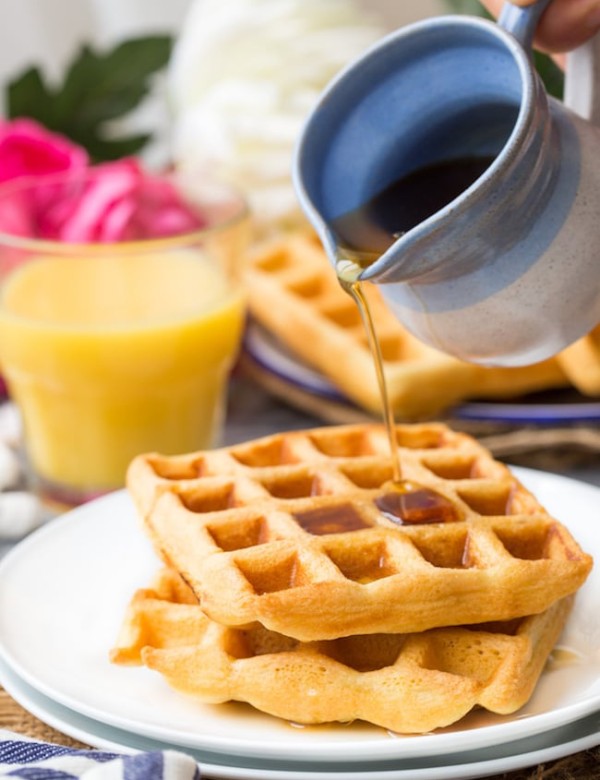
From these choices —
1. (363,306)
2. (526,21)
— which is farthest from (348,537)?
(526,21)

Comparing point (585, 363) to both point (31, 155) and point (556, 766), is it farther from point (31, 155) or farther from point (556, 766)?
point (31, 155)

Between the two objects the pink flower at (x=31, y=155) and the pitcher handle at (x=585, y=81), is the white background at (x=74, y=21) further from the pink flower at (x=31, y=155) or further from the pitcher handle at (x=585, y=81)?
the pitcher handle at (x=585, y=81)

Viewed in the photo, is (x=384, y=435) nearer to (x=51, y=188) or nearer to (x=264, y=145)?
(x=51, y=188)

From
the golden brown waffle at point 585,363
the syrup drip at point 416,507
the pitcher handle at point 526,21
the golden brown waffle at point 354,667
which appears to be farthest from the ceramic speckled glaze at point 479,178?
the golden brown waffle at point 585,363

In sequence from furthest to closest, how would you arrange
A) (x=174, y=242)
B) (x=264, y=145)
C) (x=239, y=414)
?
(x=264, y=145) → (x=239, y=414) → (x=174, y=242)

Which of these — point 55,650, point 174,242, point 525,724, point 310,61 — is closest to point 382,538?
point 525,724

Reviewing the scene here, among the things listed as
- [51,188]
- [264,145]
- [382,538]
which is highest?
[382,538]
